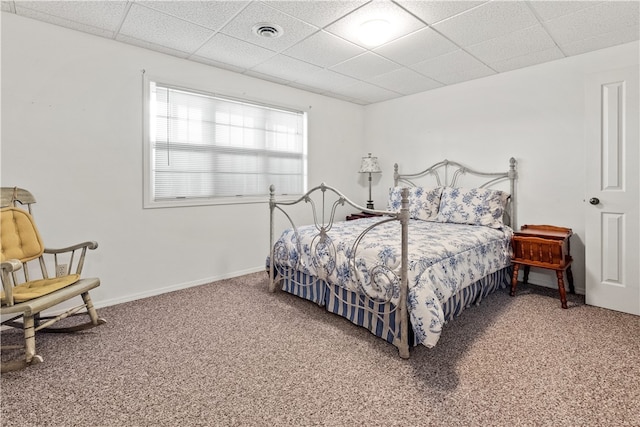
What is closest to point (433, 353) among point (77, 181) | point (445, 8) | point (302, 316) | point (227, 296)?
point (302, 316)

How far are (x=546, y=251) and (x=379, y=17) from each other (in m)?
2.40

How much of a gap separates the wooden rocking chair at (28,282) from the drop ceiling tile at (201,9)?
1715mm

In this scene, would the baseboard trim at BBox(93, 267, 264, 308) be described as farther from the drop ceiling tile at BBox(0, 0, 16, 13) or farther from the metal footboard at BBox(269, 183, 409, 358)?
the drop ceiling tile at BBox(0, 0, 16, 13)

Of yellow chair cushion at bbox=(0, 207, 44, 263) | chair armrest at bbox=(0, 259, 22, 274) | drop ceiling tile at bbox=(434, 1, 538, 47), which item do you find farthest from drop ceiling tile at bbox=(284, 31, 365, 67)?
A: chair armrest at bbox=(0, 259, 22, 274)

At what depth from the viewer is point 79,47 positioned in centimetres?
265

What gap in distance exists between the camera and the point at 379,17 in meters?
2.40

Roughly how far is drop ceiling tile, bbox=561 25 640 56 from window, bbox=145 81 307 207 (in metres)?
2.90

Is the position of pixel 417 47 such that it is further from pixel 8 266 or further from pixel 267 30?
pixel 8 266

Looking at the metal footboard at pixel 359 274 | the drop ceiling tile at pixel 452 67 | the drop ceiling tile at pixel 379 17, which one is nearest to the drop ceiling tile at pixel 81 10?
the drop ceiling tile at pixel 379 17

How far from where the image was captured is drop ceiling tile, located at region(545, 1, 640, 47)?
228 centimetres

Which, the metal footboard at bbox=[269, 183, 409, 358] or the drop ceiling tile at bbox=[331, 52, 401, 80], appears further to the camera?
the drop ceiling tile at bbox=[331, 52, 401, 80]

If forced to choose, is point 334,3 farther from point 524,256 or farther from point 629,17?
point 524,256

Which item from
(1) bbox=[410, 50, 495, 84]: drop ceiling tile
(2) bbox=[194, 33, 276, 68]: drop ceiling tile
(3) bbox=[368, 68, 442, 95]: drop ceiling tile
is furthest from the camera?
(3) bbox=[368, 68, 442, 95]: drop ceiling tile

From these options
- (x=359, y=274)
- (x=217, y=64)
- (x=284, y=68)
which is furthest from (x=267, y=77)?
(x=359, y=274)
